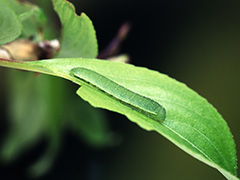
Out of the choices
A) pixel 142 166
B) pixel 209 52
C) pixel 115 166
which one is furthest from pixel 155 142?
pixel 209 52

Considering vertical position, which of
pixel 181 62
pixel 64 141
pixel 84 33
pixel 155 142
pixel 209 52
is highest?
pixel 84 33

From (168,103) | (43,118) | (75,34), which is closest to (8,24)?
(75,34)

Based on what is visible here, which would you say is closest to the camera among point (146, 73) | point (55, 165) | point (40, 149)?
point (146, 73)

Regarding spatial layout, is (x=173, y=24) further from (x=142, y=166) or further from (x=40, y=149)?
(x=40, y=149)

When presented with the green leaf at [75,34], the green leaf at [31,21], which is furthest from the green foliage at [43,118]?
the green leaf at [75,34]

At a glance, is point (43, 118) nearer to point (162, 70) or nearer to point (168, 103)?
point (162, 70)
